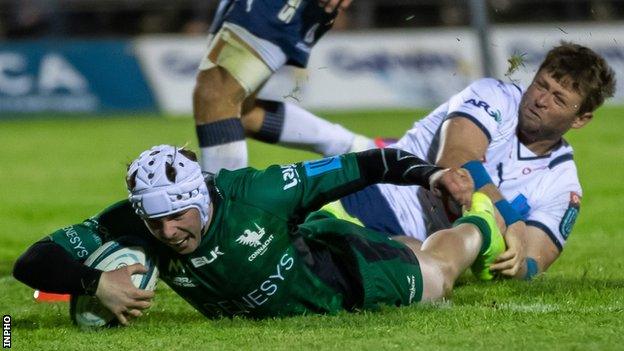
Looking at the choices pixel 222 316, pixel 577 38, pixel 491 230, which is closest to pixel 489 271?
pixel 491 230

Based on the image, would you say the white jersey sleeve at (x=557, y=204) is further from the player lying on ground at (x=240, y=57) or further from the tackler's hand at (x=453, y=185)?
the tackler's hand at (x=453, y=185)

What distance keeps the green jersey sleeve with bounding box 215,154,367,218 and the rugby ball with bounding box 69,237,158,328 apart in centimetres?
40

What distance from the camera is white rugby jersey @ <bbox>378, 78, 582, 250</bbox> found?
687 cm

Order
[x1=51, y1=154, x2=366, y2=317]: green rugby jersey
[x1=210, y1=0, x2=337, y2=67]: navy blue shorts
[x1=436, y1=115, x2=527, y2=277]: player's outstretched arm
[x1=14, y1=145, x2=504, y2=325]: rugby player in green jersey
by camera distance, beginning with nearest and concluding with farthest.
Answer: [x1=14, y1=145, x2=504, y2=325]: rugby player in green jersey → [x1=51, y1=154, x2=366, y2=317]: green rugby jersey → [x1=436, y1=115, x2=527, y2=277]: player's outstretched arm → [x1=210, y1=0, x2=337, y2=67]: navy blue shorts

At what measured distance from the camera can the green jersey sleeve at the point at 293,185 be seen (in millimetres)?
5289

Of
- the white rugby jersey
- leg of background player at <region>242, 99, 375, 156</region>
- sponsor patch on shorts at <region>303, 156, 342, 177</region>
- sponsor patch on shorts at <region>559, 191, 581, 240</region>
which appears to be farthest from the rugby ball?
leg of background player at <region>242, 99, 375, 156</region>

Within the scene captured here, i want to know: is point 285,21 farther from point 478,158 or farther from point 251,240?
point 251,240

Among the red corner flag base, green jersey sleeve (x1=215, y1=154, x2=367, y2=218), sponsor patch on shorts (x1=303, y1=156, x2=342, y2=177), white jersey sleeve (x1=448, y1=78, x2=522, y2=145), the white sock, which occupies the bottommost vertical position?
the red corner flag base

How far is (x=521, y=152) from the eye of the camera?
23.0 ft

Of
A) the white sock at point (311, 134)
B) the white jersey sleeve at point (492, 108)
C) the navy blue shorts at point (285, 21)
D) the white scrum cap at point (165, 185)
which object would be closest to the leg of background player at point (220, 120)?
the navy blue shorts at point (285, 21)

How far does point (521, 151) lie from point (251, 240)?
2.22 meters

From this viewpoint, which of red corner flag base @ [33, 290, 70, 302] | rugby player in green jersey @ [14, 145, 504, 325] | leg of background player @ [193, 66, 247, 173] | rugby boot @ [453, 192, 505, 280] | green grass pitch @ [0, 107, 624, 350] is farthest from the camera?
leg of background player @ [193, 66, 247, 173]

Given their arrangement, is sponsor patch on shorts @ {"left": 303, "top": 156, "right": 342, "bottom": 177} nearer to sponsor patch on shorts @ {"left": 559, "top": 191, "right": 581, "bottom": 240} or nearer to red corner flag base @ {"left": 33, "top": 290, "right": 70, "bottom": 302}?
red corner flag base @ {"left": 33, "top": 290, "right": 70, "bottom": 302}

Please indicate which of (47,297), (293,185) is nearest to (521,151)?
(293,185)
